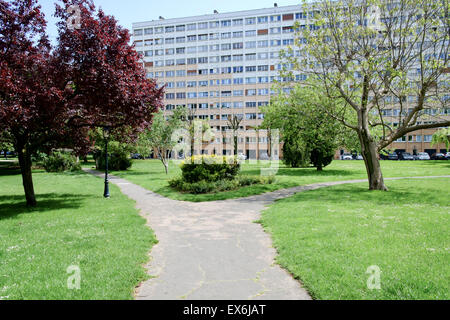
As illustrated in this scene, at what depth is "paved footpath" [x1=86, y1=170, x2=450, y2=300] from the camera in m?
4.71

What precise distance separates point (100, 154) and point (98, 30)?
28.1 meters

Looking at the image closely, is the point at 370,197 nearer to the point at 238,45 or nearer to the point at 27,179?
the point at 27,179

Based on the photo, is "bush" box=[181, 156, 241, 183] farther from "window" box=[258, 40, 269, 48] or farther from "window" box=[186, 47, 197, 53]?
"window" box=[186, 47, 197, 53]

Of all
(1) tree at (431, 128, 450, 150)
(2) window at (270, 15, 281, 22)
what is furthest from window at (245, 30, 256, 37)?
(1) tree at (431, 128, 450, 150)

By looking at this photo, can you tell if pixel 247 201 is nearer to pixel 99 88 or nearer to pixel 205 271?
pixel 99 88

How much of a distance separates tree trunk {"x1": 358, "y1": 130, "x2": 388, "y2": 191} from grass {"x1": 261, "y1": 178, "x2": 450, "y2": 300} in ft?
13.3

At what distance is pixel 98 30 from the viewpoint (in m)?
11.1

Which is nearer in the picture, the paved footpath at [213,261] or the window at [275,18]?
the paved footpath at [213,261]

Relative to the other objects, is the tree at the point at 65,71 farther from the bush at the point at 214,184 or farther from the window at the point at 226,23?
the window at the point at 226,23

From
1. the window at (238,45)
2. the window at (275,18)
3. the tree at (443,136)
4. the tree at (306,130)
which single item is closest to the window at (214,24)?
the window at (238,45)

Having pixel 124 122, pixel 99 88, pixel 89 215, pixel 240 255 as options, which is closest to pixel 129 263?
pixel 240 255

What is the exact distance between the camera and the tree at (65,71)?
1026 cm

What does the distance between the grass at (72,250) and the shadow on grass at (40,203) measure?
7cm
